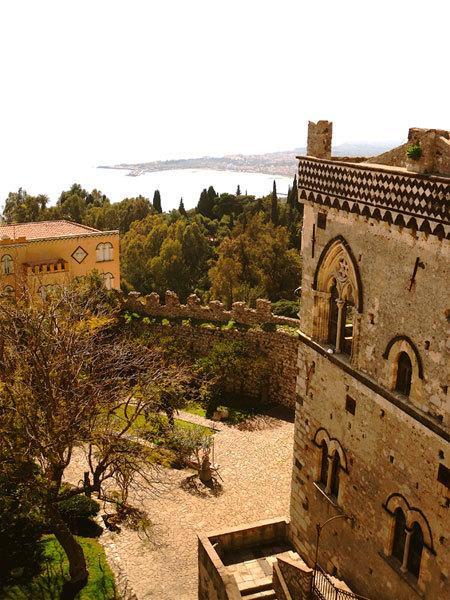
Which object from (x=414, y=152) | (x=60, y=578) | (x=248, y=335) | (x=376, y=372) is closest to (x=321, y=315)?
(x=376, y=372)

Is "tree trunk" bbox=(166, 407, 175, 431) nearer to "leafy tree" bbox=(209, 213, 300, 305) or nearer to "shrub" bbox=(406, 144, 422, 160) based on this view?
"leafy tree" bbox=(209, 213, 300, 305)

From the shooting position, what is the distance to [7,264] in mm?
32219

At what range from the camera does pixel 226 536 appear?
47.1ft

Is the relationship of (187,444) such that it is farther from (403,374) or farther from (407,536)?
(403,374)

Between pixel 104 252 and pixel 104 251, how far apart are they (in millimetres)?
65

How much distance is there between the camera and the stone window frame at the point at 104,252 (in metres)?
35.1

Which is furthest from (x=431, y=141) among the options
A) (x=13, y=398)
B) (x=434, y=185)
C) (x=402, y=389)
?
(x=13, y=398)

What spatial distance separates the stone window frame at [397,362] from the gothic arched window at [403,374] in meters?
0.04

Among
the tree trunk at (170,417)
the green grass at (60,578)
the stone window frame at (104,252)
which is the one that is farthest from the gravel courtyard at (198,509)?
the stone window frame at (104,252)

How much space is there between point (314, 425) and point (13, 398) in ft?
24.1

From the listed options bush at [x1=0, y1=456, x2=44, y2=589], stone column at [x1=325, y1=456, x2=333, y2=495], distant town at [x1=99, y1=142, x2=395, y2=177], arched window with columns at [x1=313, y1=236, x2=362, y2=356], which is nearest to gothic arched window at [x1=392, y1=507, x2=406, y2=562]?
stone column at [x1=325, y1=456, x2=333, y2=495]

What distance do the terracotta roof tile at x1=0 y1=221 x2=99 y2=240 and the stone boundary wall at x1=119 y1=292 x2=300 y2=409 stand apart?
8301mm

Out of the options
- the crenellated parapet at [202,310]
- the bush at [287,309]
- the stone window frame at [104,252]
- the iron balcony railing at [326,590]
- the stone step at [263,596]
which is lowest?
the stone step at [263,596]

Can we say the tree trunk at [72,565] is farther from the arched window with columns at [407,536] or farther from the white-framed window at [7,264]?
the white-framed window at [7,264]
